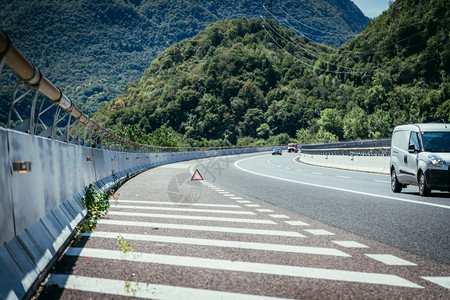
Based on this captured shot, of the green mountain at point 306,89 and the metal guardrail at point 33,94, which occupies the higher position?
the green mountain at point 306,89

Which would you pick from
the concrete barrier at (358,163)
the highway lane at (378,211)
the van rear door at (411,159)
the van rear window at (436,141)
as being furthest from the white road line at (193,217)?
the concrete barrier at (358,163)

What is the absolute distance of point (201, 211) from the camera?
10.8 metres

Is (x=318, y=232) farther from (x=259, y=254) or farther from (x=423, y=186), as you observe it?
(x=423, y=186)

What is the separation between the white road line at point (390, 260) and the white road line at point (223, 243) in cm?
34

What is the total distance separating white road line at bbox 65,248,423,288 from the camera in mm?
5102

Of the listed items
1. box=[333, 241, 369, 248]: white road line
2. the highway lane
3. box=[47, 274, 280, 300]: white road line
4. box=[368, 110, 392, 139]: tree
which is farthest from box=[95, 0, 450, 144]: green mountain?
box=[47, 274, 280, 300]: white road line

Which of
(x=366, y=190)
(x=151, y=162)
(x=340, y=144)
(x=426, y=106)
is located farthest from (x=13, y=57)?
(x=426, y=106)

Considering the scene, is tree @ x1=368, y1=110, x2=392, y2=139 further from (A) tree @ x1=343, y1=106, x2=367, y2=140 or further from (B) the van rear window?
(B) the van rear window

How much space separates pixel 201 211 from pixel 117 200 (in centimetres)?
311

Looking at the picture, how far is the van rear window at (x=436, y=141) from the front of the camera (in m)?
14.0

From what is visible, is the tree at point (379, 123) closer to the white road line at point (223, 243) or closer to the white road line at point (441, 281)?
the white road line at point (223, 243)

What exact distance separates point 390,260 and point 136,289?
3.08 metres

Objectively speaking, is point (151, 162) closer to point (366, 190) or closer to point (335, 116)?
point (366, 190)

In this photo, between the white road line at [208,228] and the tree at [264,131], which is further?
the tree at [264,131]
